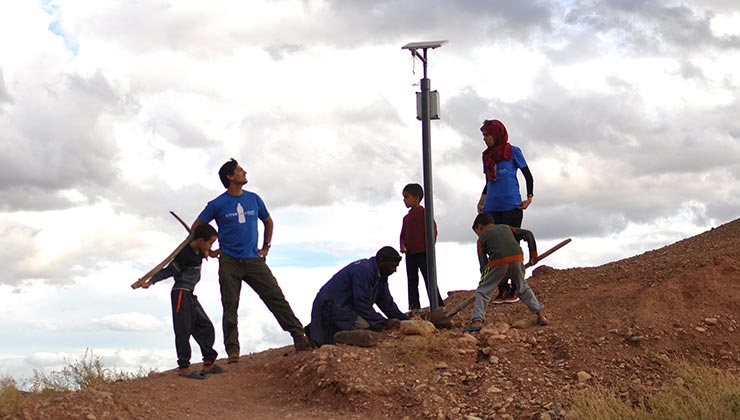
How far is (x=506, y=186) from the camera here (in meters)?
10.6

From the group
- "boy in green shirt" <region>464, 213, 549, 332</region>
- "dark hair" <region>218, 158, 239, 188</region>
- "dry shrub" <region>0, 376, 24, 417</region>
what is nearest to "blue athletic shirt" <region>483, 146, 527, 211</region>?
"boy in green shirt" <region>464, 213, 549, 332</region>

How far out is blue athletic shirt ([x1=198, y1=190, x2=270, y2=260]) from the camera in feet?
31.7

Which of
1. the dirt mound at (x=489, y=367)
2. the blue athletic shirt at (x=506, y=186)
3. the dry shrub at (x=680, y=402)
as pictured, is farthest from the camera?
the blue athletic shirt at (x=506, y=186)

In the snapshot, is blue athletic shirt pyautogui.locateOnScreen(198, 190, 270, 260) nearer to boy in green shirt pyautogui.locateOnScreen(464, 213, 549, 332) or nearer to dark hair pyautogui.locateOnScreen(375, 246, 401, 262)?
dark hair pyautogui.locateOnScreen(375, 246, 401, 262)

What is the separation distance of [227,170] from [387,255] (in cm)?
188

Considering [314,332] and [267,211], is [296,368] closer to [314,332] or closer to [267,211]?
[314,332]

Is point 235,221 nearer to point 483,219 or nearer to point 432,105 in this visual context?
point 483,219

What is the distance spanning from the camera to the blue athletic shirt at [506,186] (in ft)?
34.6

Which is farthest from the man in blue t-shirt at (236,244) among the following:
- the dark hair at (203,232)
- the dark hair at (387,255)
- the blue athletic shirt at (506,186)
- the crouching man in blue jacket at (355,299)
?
the blue athletic shirt at (506,186)

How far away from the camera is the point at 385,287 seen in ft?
34.0

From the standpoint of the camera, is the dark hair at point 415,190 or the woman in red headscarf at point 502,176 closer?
the woman in red headscarf at point 502,176

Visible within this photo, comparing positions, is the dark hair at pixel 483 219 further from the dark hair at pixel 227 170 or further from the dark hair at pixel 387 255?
the dark hair at pixel 227 170

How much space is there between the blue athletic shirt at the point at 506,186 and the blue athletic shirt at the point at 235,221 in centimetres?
268

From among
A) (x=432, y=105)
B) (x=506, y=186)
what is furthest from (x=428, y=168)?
(x=506, y=186)
